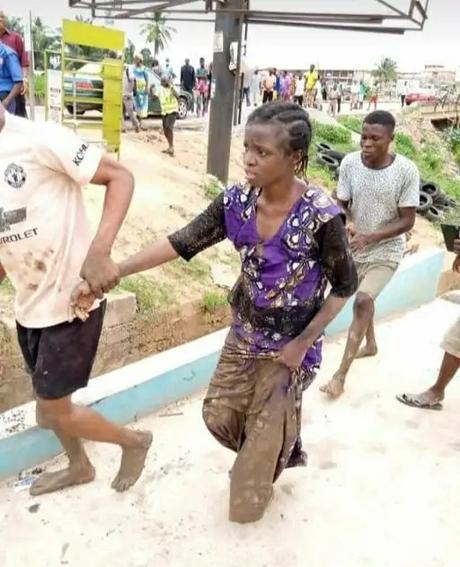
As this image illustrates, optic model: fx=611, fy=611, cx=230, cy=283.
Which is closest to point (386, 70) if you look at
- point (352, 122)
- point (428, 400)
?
point (352, 122)

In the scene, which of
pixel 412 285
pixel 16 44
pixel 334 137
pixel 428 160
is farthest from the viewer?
pixel 428 160

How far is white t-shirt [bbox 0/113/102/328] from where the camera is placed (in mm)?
2119

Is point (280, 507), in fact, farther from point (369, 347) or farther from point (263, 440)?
point (369, 347)

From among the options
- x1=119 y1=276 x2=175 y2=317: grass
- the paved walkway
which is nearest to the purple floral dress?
the paved walkway

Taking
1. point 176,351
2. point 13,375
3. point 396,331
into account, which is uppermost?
point 176,351

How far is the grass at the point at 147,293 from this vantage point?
5820 mm

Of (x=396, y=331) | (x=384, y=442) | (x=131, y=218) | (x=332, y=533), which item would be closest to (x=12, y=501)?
(x=332, y=533)

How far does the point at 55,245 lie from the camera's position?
2285 millimetres

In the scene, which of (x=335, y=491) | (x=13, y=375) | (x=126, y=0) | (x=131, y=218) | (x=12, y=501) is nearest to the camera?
(x=12, y=501)

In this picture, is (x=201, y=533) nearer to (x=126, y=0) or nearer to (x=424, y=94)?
(x=126, y=0)

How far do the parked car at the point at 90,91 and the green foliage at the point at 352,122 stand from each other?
4.93m

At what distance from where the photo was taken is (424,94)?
36.9 m

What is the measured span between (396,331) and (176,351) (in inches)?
81.8

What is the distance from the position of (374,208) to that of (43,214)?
2.30 meters
